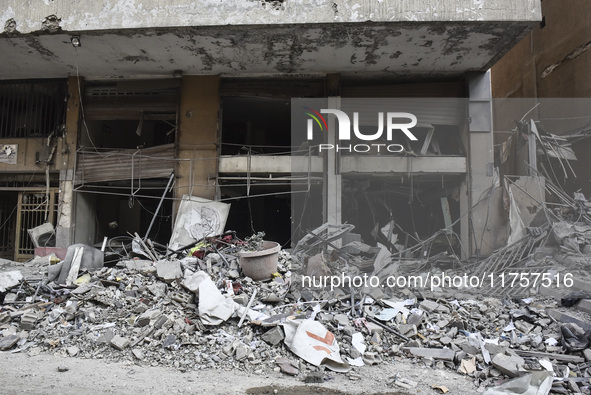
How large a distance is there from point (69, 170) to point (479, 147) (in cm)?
1078

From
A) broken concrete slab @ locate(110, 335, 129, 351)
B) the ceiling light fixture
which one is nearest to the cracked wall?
the ceiling light fixture

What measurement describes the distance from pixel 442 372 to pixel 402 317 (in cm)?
108

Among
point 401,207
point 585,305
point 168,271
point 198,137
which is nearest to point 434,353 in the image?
point 585,305

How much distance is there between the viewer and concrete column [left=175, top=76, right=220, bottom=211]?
1006 cm

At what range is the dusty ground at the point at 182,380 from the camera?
3.85 metres

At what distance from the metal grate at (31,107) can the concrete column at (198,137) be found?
11.0 ft

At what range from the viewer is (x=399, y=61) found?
9.56 meters

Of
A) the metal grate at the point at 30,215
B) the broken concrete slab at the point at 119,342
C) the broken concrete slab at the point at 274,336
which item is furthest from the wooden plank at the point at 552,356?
the metal grate at the point at 30,215

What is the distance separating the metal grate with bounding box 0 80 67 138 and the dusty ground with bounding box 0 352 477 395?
25.9ft

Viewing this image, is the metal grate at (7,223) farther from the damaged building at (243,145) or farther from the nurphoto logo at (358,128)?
the nurphoto logo at (358,128)

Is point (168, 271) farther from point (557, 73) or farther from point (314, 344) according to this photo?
point (557, 73)

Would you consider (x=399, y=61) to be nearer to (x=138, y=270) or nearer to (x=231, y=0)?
(x=231, y=0)

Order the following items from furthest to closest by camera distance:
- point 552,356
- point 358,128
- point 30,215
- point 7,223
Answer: point 7,223 < point 358,128 < point 30,215 < point 552,356

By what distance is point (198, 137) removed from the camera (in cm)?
1017
